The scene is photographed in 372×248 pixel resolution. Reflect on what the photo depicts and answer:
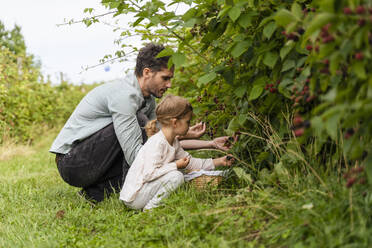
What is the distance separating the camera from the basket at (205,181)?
3080 mm

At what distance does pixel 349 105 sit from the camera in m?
1.49

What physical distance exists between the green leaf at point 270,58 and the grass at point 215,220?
2.25ft

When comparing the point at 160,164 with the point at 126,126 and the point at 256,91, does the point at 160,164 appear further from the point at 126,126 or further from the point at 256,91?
the point at 256,91

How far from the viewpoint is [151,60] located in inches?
138

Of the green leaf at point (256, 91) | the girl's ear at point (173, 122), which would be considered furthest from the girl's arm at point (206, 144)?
the green leaf at point (256, 91)

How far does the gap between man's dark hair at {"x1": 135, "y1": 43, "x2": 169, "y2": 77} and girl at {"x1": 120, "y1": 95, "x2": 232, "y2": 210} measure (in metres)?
0.35

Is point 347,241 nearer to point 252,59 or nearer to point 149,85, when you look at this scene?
point 252,59

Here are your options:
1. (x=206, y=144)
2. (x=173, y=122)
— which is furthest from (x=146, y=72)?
(x=206, y=144)

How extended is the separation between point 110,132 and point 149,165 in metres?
0.62

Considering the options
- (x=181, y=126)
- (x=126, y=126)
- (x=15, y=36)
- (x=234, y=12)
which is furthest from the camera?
(x=15, y=36)

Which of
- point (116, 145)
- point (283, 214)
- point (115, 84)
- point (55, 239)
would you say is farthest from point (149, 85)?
point (283, 214)

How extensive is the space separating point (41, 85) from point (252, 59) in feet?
25.9

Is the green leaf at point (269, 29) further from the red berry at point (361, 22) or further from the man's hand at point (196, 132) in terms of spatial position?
the man's hand at point (196, 132)

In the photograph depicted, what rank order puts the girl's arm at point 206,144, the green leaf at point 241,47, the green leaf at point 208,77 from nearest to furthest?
the green leaf at point 241,47 < the green leaf at point 208,77 < the girl's arm at point 206,144
